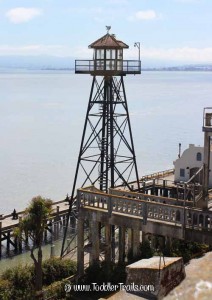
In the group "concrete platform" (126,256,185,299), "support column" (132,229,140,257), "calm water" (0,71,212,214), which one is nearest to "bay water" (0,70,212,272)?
"calm water" (0,71,212,214)

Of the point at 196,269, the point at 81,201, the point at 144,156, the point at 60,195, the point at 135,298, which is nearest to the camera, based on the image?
the point at 135,298

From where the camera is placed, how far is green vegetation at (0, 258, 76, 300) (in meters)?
20.2

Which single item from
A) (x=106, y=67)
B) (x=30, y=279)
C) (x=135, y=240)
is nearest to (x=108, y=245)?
(x=135, y=240)

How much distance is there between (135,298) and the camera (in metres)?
13.4

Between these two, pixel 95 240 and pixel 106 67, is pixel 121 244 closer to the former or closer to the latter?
pixel 95 240

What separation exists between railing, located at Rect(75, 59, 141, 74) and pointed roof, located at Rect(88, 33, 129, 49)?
774 mm

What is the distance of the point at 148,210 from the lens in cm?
2009

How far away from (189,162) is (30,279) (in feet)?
81.5

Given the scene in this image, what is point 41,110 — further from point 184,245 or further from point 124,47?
point 184,245

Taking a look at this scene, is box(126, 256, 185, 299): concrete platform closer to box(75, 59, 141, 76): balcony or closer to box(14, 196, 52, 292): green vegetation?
box(14, 196, 52, 292): green vegetation

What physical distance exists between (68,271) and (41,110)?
434ft

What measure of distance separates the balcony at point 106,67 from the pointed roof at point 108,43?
0.76 metres

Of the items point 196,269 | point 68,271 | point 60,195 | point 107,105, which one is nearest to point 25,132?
point 60,195

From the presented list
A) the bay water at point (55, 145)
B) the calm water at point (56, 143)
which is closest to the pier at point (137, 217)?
the bay water at point (55, 145)
